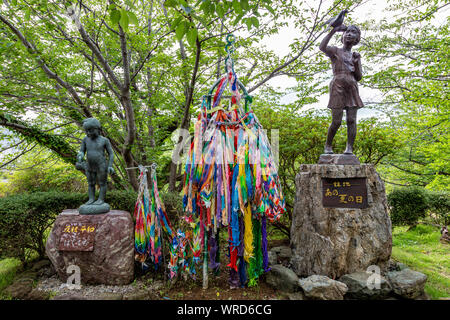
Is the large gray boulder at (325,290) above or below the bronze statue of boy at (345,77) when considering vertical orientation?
below

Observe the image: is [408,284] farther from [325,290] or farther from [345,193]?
[345,193]

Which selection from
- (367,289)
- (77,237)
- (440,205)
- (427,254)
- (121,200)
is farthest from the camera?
(440,205)

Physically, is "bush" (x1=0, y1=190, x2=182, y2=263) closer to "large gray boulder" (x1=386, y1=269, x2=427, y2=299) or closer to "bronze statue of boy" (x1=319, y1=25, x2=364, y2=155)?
"bronze statue of boy" (x1=319, y1=25, x2=364, y2=155)

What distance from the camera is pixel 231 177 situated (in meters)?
2.84

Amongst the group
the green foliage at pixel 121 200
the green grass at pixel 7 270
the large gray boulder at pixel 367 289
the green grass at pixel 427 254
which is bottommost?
the green grass at pixel 427 254

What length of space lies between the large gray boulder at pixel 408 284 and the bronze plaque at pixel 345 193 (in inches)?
41.3

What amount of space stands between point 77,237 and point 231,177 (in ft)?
8.61

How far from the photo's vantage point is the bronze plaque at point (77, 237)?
10.9 feet

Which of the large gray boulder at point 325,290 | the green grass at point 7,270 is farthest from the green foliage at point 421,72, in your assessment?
the green grass at point 7,270

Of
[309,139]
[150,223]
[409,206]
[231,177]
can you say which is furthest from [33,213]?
[409,206]

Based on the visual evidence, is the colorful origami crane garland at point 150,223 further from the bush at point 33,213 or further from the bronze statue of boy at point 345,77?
the bronze statue of boy at point 345,77

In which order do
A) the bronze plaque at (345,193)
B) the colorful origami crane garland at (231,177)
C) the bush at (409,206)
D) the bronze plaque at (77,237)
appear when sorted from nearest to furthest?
the colorful origami crane garland at (231,177)
the bronze plaque at (77,237)
the bronze plaque at (345,193)
the bush at (409,206)

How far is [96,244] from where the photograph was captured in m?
3.36

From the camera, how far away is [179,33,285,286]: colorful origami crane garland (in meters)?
2.76
